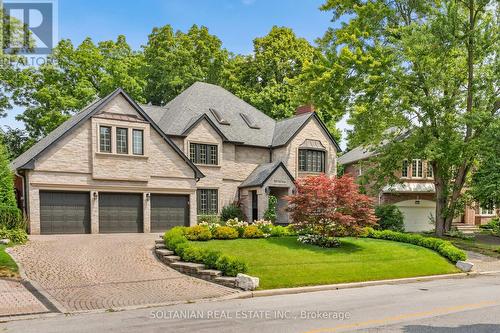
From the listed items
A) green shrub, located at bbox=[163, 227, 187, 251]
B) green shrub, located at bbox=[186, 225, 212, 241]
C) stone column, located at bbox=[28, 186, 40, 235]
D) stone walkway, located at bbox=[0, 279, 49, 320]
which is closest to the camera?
stone walkway, located at bbox=[0, 279, 49, 320]

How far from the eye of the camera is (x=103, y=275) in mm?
15625

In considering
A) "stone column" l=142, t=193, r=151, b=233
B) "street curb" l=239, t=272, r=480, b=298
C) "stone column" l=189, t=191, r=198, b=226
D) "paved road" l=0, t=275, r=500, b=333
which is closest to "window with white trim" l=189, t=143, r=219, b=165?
"stone column" l=189, t=191, r=198, b=226

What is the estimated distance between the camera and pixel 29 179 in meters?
24.1

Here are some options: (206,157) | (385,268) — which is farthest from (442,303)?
(206,157)

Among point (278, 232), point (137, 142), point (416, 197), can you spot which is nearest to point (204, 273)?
point (278, 232)

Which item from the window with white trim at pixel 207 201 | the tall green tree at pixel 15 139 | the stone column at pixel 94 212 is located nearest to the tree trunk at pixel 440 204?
the window with white trim at pixel 207 201

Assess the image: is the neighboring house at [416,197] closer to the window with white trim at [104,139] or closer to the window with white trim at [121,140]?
the window with white trim at [121,140]

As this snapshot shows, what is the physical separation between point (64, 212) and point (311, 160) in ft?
62.8

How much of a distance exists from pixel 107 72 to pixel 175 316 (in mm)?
37140

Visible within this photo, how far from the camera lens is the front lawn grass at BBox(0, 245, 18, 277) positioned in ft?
49.6

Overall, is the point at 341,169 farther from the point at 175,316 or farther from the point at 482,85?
the point at 175,316

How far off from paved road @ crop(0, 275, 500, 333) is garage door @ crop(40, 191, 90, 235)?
1479 centimetres

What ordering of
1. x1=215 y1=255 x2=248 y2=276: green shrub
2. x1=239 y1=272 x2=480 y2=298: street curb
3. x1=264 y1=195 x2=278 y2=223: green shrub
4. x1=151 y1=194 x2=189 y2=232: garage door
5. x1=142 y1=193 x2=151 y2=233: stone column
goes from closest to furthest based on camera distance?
1. x1=239 y1=272 x2=480 y2=298: street curb
2. x1=215 y1=255 x2=248 y2=276: green shrub
3. x1=142 y1=193 x2=151 y2=233: stone column
4. x1=151 y1=194 x2=189 y2=232: garage door
5. x1=264 y1=195 x2=278 y2=223: green shrub

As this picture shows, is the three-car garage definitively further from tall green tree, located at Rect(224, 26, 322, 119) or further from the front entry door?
tall green tree, located at Rect(224, 26, 322, 119)
